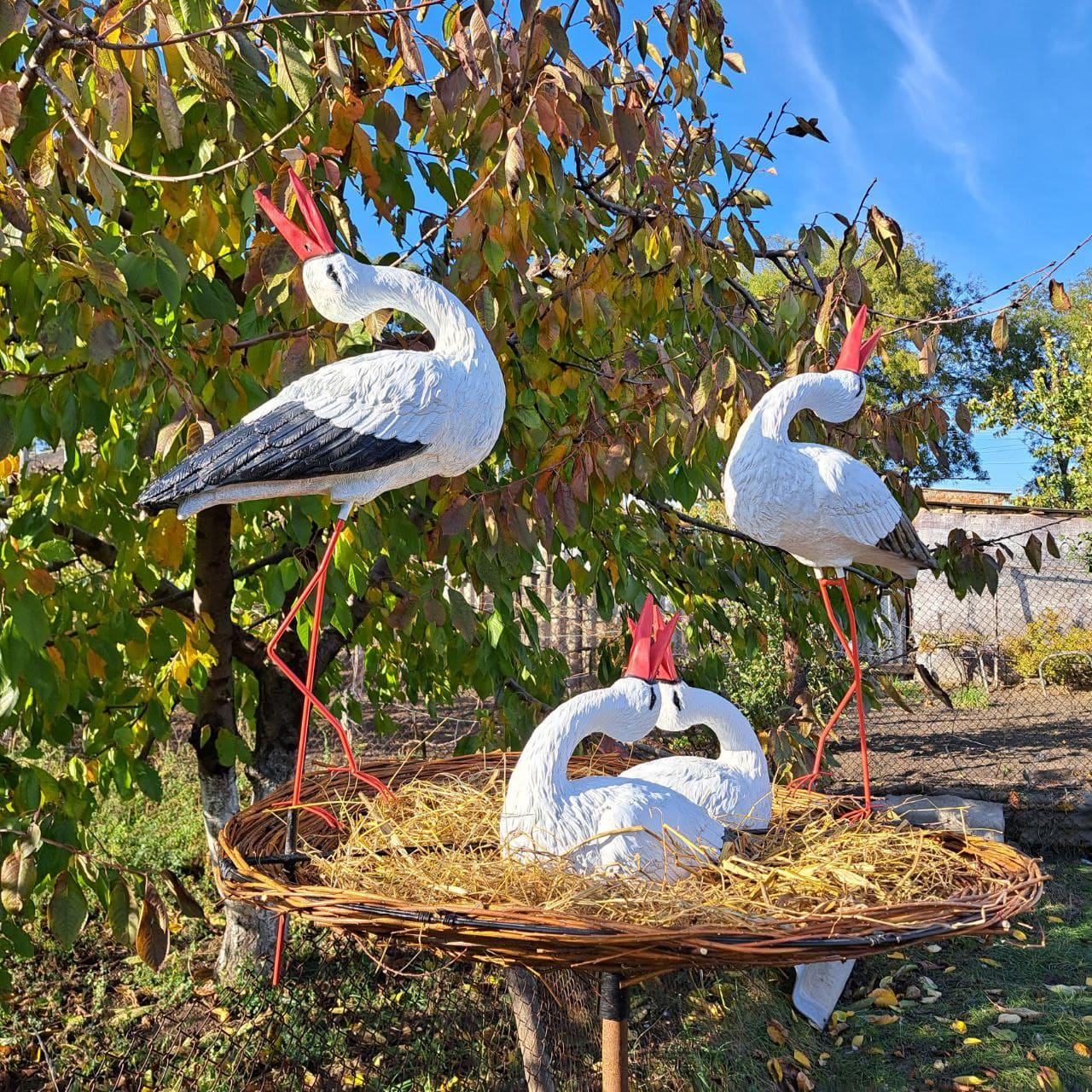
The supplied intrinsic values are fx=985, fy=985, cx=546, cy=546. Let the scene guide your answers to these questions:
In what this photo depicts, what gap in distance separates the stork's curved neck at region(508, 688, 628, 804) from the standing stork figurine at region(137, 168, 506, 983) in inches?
13.0

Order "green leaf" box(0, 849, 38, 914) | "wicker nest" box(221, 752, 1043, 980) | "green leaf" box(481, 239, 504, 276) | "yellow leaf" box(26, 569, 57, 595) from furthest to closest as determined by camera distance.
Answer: "yellow leaf" box(26, 569, 57, 595), "green leaf" box(481, 239, 504, 276), "green leaf" box(0, 849, 38, 914), "wicker nest" box(221, 752, 1043, 980)

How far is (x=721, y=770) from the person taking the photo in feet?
6.71

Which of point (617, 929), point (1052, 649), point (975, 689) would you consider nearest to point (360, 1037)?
point (617, 929)

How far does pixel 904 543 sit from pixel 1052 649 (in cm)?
1203

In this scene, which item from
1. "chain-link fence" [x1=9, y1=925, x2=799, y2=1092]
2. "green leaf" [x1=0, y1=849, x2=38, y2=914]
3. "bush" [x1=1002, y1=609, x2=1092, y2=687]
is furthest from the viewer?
"bush" [x1=1002, y1=609, x2=1092, y2=687]

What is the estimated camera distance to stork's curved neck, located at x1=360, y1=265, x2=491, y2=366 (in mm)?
1702

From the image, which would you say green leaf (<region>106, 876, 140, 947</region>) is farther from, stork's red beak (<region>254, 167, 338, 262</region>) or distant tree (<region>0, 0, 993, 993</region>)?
stork's red beak (<region>254, 167, 338, 262</region>)

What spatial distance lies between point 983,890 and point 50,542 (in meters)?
2.20

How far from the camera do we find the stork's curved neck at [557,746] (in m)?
1.73

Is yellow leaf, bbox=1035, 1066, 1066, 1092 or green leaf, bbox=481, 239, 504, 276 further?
yellow leaf, bbox=1035, 1066, 1066, 1092

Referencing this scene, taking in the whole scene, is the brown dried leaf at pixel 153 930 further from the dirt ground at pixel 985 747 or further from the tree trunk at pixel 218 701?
the dirt ground at pixel 985 747

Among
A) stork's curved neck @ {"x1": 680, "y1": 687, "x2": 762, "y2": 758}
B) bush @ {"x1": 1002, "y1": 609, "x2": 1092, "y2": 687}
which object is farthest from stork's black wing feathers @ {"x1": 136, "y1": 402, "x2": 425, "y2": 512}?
bush @ {"x1": 1002, "y1": 609, "x2": 1092, "y2": 687}

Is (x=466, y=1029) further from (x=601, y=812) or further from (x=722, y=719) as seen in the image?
(x=601, y=812)

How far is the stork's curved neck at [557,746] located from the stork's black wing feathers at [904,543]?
24.5 inches
